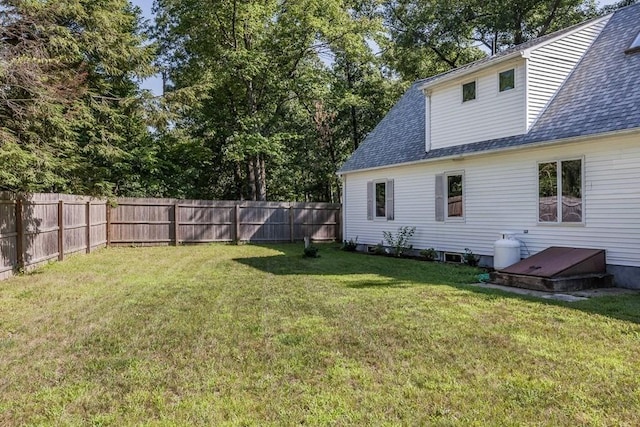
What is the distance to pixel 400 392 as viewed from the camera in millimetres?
3348

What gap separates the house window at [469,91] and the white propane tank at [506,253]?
3.77 metres

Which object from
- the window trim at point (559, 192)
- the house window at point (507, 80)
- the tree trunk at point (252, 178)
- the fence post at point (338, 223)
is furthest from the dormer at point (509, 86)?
the tree trunk at point (252, 178)

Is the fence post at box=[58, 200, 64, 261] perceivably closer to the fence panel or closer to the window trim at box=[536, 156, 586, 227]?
the fence panel

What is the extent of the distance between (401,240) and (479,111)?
163 inches

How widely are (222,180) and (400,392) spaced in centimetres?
2212

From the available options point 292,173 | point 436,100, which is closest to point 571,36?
point 436,100

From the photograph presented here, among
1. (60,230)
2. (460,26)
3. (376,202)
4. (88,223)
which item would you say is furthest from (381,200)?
(460,26)

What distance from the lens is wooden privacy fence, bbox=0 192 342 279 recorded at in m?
8.88

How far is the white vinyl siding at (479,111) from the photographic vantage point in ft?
32.7

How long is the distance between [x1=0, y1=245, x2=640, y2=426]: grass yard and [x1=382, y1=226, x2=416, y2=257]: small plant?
529cm

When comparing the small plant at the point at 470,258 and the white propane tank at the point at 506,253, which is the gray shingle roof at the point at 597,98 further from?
the small plant at the point at 470,258

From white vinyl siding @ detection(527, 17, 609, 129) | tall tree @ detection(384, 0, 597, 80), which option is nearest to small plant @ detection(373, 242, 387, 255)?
white vinyl siding @ detection(527, 17, 609, 129)

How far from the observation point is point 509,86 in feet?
33.4

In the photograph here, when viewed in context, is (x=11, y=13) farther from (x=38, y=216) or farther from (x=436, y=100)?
(x=436, y=100)
